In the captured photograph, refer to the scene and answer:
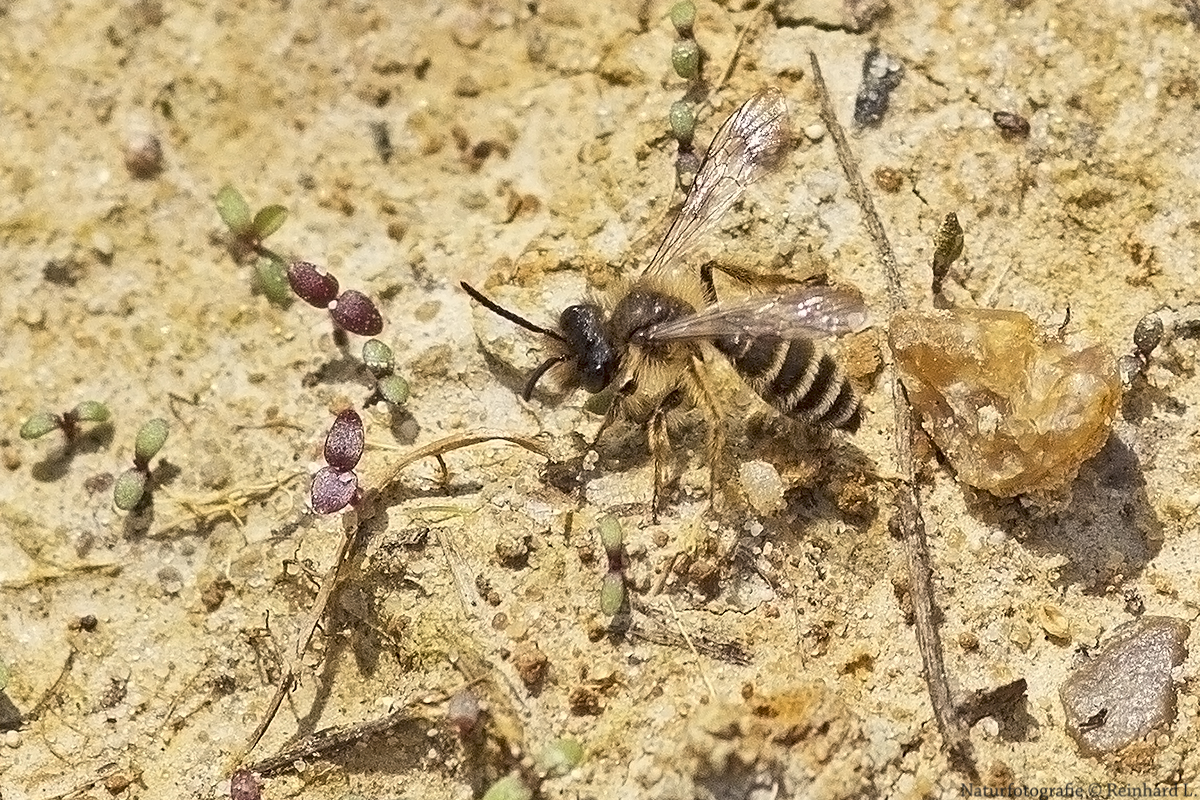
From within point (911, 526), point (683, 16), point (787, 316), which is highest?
point (683, 16)

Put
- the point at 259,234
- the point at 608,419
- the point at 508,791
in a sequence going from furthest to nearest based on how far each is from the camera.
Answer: the point at 259,234 → the point at 608,419 → the point at 508,791

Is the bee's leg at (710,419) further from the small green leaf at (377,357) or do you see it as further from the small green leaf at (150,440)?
the small green leaf at (150,440)

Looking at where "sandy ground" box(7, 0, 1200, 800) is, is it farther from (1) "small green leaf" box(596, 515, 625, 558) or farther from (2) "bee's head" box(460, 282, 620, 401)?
(2) "bee's head" box(460, 282, 620, 401)

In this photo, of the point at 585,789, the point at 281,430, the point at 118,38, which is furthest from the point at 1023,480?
the point at 118,38

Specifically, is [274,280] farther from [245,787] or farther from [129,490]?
[245,787]

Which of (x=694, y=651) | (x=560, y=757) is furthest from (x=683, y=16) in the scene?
(x=560, y=757)

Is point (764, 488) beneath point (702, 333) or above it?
beneath

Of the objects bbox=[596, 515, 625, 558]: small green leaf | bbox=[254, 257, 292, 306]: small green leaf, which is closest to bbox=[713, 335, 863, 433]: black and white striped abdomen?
bbox=[596, 515, 625, 558]: small green leaf

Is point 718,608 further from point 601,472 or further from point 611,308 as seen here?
point 611,308
